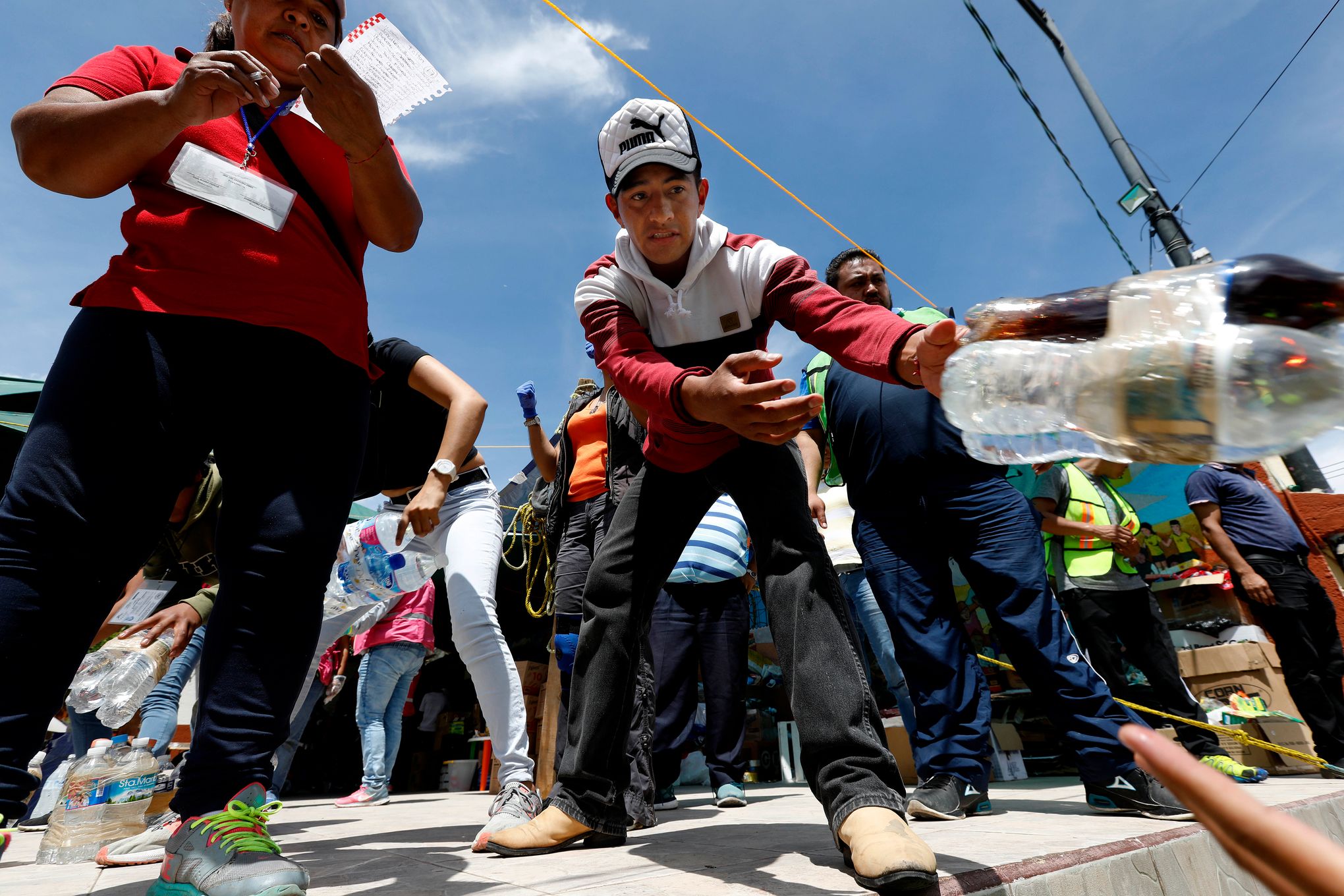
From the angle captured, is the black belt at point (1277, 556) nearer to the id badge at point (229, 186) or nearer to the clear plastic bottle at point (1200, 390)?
the clear plastic bottle at point (1200, 390)

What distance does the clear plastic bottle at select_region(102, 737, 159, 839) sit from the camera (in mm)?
2258

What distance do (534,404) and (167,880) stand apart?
3090 mm

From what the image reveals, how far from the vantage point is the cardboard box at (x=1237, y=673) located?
157 inches

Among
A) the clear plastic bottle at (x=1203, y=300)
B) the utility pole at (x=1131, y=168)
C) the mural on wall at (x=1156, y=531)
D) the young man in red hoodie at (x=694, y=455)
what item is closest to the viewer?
the clear plastic bottle at (x=1203, y=300)

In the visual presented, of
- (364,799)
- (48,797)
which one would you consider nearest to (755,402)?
(364,799)

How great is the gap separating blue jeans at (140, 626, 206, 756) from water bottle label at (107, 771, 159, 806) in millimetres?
454

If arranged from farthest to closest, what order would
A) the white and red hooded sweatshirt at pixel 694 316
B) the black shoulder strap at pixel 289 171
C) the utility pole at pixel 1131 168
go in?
the utility pole at pixel 1131 168
the white and red hooded sweatshirt at pixel 694 316
the black shoulder strap at pixel 289 171

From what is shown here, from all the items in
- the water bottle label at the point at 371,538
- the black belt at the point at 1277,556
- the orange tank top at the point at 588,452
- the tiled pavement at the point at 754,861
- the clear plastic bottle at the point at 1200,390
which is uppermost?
the orange tank top at the point at 588,452

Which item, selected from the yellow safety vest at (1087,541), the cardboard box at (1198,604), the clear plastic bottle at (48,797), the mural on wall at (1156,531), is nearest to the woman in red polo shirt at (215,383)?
the yellow safety vest at (1087,541)

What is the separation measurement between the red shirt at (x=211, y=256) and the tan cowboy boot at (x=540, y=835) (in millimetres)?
1138

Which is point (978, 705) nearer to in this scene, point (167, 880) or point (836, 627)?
point (836, 627)

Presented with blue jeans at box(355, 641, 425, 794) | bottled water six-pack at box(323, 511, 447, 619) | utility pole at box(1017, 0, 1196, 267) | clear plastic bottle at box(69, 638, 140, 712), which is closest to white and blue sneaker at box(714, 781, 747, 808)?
bottled water six-pack at box(323, 511, 447, 619)

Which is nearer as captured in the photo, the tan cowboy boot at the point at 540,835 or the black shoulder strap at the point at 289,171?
the black shoulder strap at the point at 289,171

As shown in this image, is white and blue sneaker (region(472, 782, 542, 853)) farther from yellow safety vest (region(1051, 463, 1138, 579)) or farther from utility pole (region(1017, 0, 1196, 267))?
utility pole (region(1017, 0, 1196, 267))
